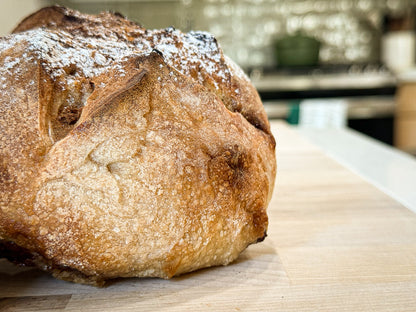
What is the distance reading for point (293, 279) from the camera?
63 centimetres

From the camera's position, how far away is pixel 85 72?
2.06 ft

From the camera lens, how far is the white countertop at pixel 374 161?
1.04 metres

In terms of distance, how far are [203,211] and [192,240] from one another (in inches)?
1.8

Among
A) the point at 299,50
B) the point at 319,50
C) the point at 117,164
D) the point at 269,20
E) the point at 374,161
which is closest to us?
the point at 117,164

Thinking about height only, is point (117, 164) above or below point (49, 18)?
below

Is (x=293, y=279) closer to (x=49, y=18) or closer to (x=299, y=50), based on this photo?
(x=49, y=18)

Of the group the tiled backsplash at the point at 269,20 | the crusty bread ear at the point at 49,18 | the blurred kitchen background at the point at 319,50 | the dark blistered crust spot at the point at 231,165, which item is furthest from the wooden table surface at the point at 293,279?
the tiled backsplash at the point at 269,20

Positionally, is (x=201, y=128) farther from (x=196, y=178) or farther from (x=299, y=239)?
(x=299, y=239)

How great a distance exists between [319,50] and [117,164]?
3358 mm

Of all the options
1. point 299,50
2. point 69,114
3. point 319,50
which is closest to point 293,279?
point 69,114

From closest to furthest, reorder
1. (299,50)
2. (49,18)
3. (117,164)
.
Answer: (117,164) → (49,18) → (299,50)

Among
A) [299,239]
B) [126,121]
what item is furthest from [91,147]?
[299,239]

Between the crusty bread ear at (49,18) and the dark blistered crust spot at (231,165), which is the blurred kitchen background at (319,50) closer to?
A: the crusty bread ear at (49,18)

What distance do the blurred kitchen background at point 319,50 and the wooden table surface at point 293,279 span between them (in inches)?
80.4
